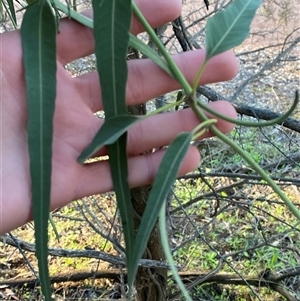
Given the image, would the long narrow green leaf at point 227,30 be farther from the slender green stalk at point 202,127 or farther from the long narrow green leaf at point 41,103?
the long narrow green leaf at point 41,103

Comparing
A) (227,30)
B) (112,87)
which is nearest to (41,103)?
(112,87)

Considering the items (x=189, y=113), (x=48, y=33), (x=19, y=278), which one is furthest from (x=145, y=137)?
(x=19, y=278)

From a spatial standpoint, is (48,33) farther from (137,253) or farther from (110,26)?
(137,253)

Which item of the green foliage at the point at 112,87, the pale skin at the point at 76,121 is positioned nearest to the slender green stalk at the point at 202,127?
the green foliage at the point at 112,87

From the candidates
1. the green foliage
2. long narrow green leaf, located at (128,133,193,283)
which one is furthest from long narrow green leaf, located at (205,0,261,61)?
long narrow green leaf, located at (128,133,193,283)

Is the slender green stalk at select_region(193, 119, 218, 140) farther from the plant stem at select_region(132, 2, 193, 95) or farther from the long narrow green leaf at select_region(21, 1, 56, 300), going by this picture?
the long narrow green leaf at select_region(21, 1, 56, 300)

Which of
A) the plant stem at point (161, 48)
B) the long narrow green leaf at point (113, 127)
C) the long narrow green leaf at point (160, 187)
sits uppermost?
the plant stem at point (161, 48)
